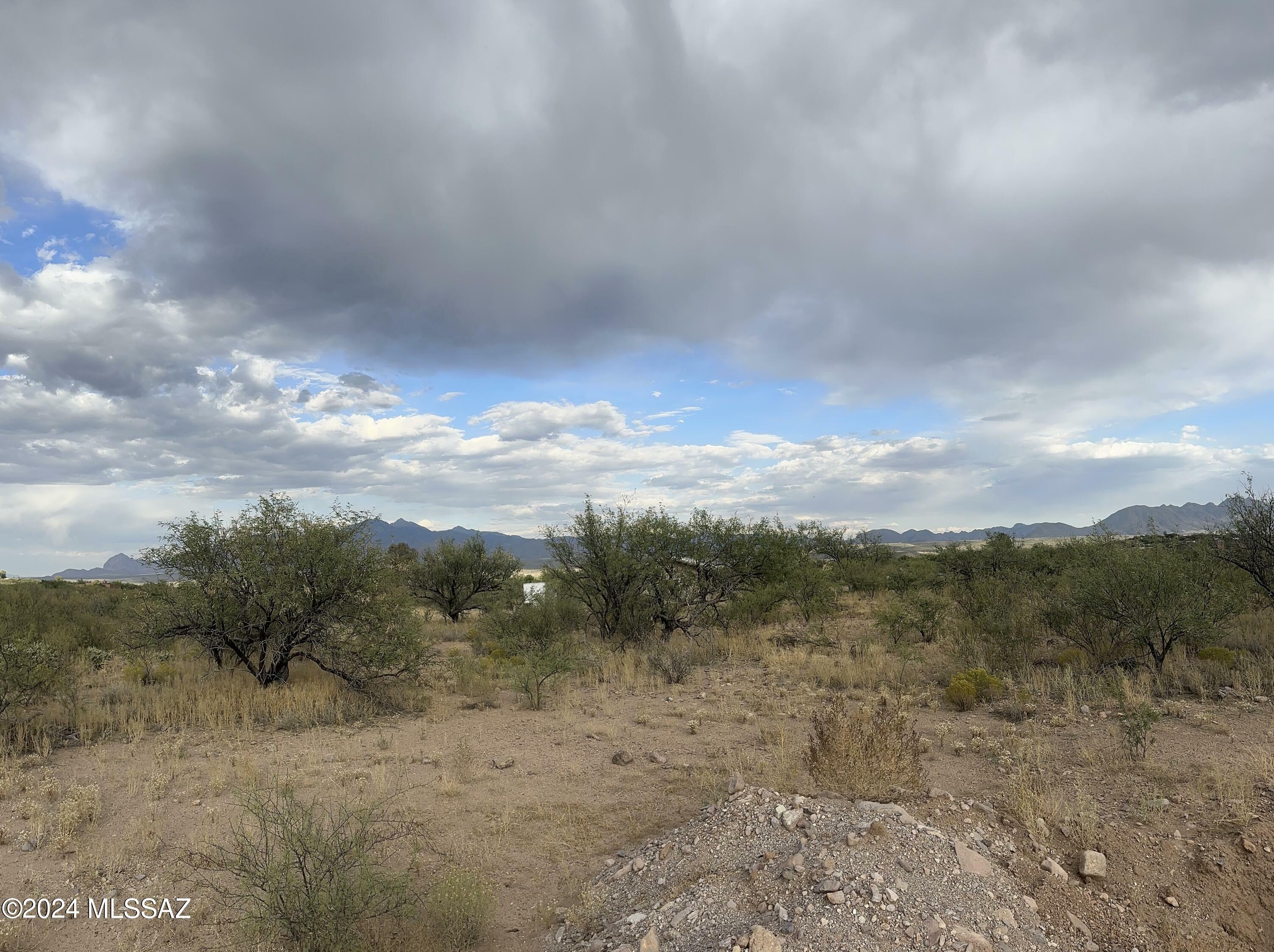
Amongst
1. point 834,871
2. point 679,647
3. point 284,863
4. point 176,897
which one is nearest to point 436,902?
point 284,863

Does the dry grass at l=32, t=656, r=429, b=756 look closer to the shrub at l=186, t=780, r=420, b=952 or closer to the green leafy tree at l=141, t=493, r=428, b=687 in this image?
the green leafy tree at l=141, t=493, r=428, b=687

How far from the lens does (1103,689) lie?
1091 cm

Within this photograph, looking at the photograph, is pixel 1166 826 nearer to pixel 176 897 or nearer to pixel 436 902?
pixel 436 902

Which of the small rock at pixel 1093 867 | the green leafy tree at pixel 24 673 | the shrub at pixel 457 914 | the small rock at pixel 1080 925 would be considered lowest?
the shrub at pixel 457 914

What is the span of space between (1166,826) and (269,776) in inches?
393

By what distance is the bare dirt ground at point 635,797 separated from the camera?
202 inches

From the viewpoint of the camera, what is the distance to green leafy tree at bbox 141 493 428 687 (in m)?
12.5

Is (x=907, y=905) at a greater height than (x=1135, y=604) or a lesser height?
lesser

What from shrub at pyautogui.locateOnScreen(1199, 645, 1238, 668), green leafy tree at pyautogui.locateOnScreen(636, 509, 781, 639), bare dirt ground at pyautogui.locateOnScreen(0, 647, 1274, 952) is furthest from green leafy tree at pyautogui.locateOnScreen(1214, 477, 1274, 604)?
green leafy tree at pyautogui.locateOnScreen(636, 509, 781, 639)

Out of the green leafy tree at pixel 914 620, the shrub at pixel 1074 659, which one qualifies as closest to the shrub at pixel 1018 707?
the shrub at pixel 1074 659

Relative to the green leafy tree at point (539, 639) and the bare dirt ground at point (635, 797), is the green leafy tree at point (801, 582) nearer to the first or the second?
the green leafy tree at point (539, 639)

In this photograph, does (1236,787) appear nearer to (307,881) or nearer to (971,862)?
(971,862)

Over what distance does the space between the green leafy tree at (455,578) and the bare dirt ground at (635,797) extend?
17.7 meters

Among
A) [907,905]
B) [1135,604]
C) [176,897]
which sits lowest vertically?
[176,897]
